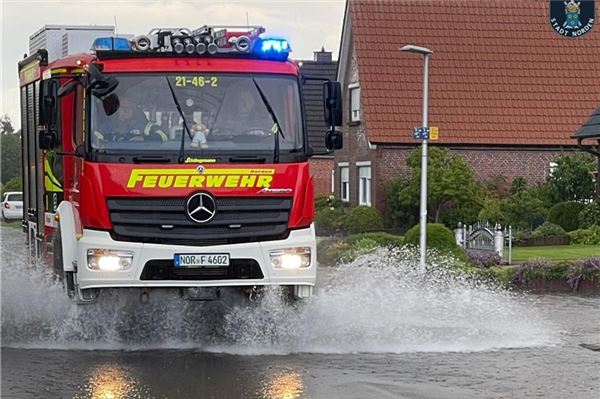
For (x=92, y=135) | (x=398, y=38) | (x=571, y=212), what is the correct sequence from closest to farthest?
1. (x=92, y=135)
2. (x=571, y=212)
3. (x=398, y=38)

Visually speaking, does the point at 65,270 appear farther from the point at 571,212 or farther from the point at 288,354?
the point at 571,212

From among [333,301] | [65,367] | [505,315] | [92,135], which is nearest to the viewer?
[65,367]

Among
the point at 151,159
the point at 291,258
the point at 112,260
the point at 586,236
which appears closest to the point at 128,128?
the point at 151,159

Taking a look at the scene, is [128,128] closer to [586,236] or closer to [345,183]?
[586,236]

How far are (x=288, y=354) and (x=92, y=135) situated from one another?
3.17 m

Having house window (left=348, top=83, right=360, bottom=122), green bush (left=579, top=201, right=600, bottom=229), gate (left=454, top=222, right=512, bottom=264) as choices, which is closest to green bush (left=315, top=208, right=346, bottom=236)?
house window (left=348, top=83, right=360, bottom=122)

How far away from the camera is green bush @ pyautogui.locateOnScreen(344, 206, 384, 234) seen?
124 ft

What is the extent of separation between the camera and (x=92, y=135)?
11.9m

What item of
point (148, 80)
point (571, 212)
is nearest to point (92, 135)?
point (148, 80)

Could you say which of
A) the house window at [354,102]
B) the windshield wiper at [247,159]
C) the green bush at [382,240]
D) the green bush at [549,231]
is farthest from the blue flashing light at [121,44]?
the house window at [354,102]

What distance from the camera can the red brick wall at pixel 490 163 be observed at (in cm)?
4003

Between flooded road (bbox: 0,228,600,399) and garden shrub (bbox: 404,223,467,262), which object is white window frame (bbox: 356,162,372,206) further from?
flooded road (bbox: 0,228,600,399)

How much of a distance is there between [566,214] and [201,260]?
24.6 m

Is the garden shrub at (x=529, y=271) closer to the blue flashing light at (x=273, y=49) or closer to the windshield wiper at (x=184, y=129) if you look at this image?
the blue flashing light at (x=273, y=49)
